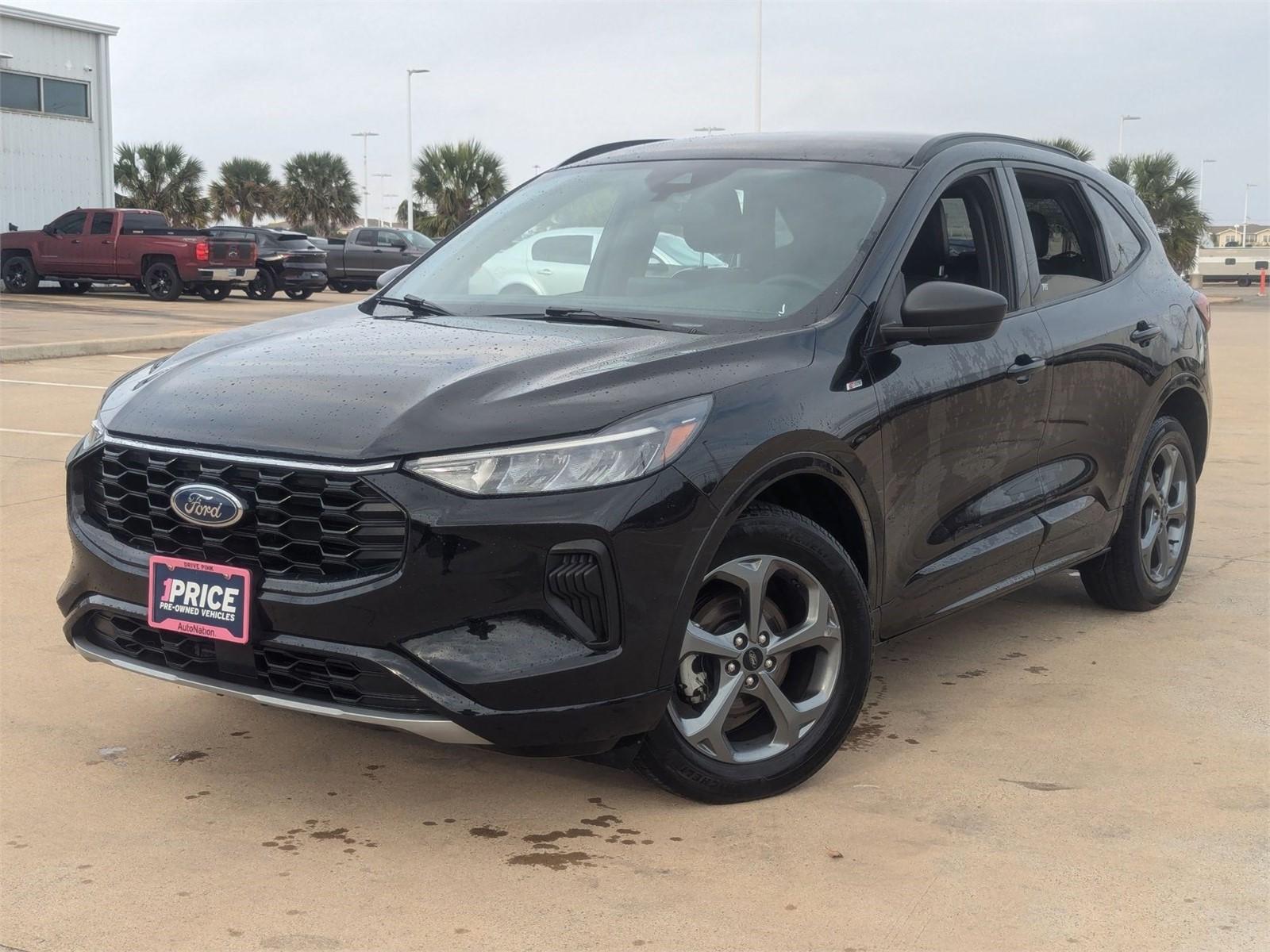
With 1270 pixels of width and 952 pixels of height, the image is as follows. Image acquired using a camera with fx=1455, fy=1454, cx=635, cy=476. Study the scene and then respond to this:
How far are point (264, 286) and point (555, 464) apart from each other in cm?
2770

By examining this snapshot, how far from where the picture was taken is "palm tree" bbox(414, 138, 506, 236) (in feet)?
168

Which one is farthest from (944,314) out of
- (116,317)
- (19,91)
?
(19,91)

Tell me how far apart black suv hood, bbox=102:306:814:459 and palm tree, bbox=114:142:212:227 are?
58964 millimetres

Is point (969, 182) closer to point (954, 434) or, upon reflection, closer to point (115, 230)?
point (954, 434)

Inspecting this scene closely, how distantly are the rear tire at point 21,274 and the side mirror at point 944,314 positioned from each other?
27.7 metres

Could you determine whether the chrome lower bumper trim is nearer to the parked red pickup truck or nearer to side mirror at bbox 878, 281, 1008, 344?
side mirror at bbox 878, 281, 1008, 344

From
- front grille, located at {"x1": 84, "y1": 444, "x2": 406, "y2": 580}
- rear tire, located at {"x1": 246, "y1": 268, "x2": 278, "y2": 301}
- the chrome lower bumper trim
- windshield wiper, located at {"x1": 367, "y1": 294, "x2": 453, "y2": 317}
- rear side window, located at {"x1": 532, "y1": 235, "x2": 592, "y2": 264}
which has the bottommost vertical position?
the chrome lower bumper trim

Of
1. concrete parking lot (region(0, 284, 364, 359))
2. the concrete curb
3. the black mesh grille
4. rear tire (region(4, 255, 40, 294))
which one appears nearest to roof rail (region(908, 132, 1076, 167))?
the black mesh grille

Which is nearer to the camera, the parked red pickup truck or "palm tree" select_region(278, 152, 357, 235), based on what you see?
the parked red pickup truck

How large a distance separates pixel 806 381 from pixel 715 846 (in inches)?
46.4

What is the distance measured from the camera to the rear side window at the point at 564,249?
15.5 ft

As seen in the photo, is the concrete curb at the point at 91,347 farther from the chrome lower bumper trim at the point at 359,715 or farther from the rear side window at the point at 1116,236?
the chrome lower bumper trim at the point at 359,715

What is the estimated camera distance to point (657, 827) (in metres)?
3.53

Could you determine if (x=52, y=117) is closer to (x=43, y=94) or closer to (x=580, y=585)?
(x=43, y=94)
